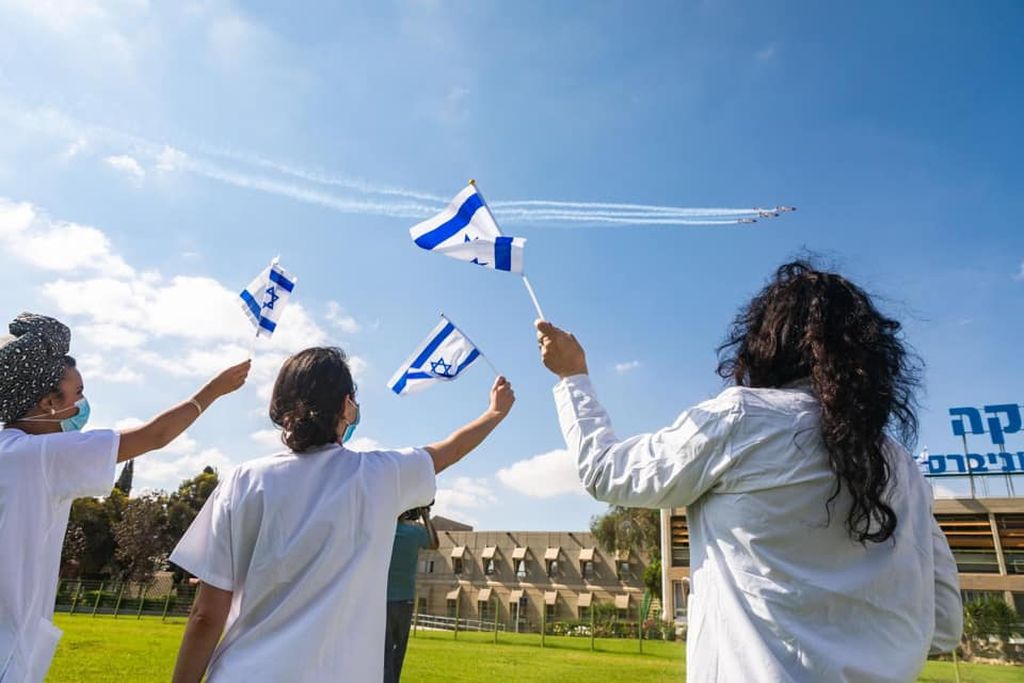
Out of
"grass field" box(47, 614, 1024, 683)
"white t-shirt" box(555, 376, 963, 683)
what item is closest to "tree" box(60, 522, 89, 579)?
"grass field" box(47, 614, 1024, 683)

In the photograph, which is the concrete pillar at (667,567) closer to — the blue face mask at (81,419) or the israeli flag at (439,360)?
the israeli flag at (439,360)

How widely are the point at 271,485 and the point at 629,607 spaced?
186 feet

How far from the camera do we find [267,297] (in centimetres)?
526

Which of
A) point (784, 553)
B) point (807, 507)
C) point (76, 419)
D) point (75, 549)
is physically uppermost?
point (76, 419)

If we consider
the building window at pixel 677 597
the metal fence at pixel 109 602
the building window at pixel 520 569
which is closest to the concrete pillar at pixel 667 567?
the building window at pixel 677 597

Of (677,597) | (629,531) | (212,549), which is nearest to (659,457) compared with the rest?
(212,549)

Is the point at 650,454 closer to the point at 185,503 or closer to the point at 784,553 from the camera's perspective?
the point at 784,553

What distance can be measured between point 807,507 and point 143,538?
49.5 m

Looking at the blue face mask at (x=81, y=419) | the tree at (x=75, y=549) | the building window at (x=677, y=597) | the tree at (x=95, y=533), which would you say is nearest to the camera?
the blue face mask at (x=81, y=419)

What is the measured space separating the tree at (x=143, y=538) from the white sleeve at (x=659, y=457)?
48.2 metres

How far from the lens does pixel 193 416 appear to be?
2.96 m

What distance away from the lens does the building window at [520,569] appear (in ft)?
194

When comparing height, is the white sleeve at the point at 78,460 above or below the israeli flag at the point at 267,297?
below

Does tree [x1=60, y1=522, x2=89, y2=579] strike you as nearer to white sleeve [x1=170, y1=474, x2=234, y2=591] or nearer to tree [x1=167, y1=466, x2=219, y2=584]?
tree [x1=167, y1=466, x2=219, y2=584]
